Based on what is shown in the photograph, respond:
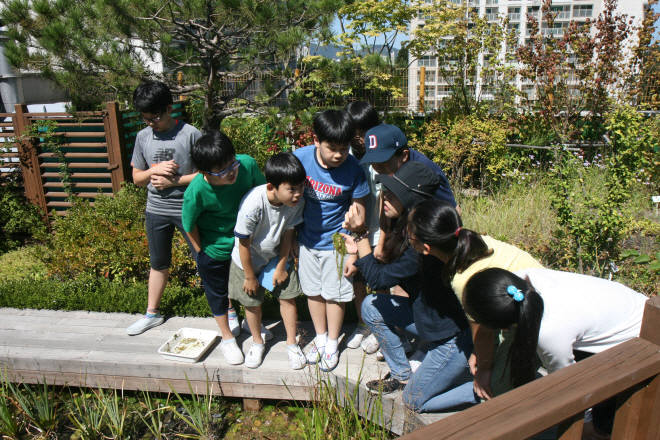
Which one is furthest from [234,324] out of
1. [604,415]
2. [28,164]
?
[28,164]

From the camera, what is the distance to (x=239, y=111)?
199 inches

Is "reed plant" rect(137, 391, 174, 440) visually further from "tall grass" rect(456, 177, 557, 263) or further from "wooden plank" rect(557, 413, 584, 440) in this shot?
"tall grass" rect(456, 177, 557, 263)

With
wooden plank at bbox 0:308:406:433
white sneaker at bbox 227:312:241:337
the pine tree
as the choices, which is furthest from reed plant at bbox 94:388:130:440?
the pine tree

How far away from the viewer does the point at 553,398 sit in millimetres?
1185

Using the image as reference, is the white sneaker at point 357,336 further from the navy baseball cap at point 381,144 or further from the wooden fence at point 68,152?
the wooden fence at point 68,152

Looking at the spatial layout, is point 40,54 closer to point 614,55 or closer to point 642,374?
point 642,374

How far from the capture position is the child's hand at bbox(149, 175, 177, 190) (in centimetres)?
294

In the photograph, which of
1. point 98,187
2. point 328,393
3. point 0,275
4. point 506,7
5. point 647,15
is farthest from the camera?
point 506,7

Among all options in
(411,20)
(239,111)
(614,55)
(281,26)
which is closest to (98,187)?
(239,111)

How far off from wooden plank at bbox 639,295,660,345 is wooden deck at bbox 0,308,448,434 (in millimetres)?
1373

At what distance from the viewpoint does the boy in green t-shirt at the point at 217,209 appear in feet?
8.47

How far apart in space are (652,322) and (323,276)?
1705 millimetres

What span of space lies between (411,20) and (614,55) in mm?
2929

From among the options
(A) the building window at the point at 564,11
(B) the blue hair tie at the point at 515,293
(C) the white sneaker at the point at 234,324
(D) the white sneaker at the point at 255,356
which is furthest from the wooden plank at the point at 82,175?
(A) the building window at the point at 564,11
